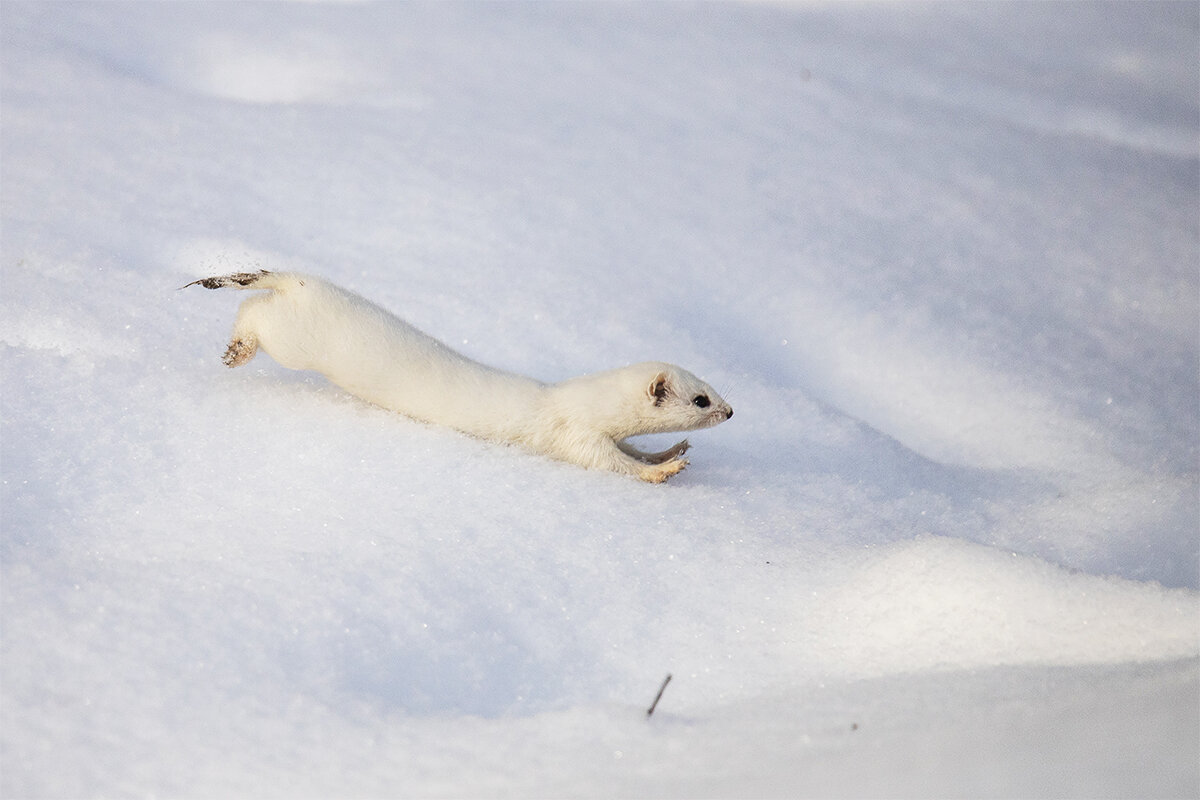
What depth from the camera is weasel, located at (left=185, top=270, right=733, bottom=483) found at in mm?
2762

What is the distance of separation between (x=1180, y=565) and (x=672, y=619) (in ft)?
4.80

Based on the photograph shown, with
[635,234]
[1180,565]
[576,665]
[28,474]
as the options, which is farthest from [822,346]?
[28,474]

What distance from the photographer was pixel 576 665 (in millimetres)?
1979

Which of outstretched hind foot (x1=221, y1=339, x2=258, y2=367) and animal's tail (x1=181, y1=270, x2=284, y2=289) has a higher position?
animal's tail (x1=181, y1=270, x2=284, y2=289)

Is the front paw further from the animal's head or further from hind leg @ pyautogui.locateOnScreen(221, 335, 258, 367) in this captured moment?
hind leg @ pyautogui.locateOnScreen(221, 335, 258, 367)

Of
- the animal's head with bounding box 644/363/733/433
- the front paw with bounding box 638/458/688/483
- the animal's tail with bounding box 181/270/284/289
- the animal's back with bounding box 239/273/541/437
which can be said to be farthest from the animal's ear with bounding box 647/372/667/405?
the animal's tail with bounding box 181/270/284/289

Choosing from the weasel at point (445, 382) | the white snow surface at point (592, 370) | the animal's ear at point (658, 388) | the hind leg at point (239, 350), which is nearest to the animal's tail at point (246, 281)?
the weasel at point (445, 382)

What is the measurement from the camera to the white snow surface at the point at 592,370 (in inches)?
67.4

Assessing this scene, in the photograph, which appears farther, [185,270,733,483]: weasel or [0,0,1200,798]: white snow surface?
[185,270,733,483]: weasel

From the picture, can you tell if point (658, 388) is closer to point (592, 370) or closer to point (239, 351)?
point (592, 370)

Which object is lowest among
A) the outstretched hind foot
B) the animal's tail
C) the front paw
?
the front paw

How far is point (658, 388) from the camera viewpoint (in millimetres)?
2896

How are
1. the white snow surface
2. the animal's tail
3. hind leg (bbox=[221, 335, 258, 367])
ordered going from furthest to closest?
hind leg (bbox=[221, 335, 258, 367]) → the animal's tail → the white snow surface

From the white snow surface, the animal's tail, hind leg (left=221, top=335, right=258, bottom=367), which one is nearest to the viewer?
the white snow surface
